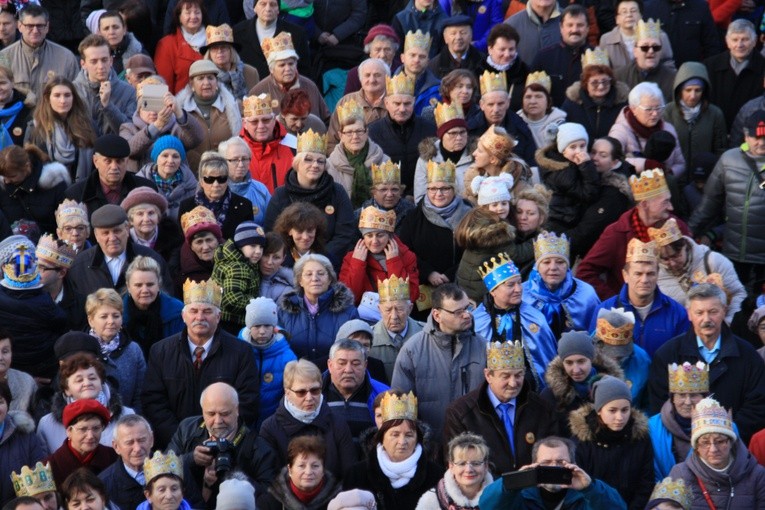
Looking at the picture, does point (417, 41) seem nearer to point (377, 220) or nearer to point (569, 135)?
point (569, 135)

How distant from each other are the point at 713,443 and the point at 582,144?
4.02 metres

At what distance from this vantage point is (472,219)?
51.8ft

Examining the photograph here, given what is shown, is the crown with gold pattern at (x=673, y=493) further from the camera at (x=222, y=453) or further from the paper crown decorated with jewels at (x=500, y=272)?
the camera at (x=222, y=453)

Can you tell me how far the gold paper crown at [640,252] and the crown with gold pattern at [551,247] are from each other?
450mm

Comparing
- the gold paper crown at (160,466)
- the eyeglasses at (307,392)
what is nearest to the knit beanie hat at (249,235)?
the eyeglasses at (307,392)

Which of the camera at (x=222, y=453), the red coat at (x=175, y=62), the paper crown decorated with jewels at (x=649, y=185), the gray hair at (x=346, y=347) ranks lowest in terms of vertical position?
the camera at (x=222, y=453)

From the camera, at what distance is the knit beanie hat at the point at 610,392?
44.7 feet

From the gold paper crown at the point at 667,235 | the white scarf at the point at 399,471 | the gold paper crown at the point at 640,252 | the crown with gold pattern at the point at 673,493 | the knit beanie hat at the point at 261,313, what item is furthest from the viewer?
the gold paper crown at the point at 667,235

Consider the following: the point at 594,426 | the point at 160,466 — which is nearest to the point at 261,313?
the point at 160,466

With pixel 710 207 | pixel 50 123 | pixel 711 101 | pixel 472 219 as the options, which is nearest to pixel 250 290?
pixel 472 219

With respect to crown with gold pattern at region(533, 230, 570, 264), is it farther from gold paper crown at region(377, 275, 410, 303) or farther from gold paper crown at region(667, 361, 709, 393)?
gold paper crown at region(667, 361, 709, 393)

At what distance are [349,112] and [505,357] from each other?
396cm

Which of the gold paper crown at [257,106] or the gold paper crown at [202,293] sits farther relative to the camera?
the gold paper crown at [257,106]

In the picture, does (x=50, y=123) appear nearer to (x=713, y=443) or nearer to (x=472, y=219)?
(x=472, y=219)
